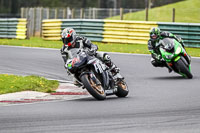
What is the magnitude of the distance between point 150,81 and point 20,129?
7.11 m

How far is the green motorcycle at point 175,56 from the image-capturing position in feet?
48.7

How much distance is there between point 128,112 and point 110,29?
17.4 meters

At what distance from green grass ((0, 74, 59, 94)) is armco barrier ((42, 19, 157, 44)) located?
1233cm

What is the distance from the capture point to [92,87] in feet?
34.9

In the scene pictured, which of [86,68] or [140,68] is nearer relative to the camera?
[86,68]

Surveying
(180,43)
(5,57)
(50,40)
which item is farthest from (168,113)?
(50,40)

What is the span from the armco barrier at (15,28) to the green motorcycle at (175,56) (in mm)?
15710

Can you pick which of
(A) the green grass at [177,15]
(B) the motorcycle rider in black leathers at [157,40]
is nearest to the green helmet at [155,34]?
(B) the motorcycle rider in black leathers at [157,40]

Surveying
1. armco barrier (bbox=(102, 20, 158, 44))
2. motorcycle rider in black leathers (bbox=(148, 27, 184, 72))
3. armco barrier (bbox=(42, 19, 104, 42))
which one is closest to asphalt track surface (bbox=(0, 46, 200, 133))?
motorcycle rider in black leathers (bbox=(148, 27, 184, 72))

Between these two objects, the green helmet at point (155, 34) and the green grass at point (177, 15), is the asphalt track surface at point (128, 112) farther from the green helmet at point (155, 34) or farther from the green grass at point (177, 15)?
the green grass at point (177, 15)

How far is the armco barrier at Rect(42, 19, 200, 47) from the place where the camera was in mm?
24156

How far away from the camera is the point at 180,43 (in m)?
15.6

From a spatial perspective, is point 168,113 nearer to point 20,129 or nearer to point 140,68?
point 20,129

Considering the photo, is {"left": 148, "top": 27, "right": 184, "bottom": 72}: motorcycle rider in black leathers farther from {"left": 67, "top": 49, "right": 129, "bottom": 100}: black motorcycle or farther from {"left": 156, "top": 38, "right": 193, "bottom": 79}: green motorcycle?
{"left": 67, "top": 49, "right": 129, "bottom": 100}: black motorcycle
